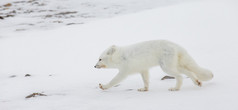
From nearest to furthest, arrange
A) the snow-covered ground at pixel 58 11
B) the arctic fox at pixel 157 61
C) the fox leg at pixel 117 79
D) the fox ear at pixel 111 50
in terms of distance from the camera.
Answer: the arctic fox at pixel 157 61 < the fox leg at pixel 117 79 < the fox ear at pixel 111 50 < the snow-covered ground at pixel 58 11

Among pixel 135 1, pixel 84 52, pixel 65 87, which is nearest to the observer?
pixel 65 87

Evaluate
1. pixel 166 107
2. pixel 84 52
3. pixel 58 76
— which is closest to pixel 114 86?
pixel 58 76

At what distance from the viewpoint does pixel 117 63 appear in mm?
5055

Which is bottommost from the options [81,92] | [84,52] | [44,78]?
[81,92]

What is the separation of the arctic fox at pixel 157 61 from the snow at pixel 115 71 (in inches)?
7.4

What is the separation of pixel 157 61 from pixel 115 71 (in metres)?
1.95

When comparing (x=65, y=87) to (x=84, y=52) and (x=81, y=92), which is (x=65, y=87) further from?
(x=84, y=52)

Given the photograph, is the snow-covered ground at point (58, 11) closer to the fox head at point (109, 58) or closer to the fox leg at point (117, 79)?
the fox head at point (109, 58)

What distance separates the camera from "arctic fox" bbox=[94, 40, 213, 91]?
4484 millimetres

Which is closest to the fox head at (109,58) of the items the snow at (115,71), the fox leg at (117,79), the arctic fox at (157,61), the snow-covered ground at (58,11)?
the arctic fox at (157,61)

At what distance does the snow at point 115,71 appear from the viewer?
3.88 m

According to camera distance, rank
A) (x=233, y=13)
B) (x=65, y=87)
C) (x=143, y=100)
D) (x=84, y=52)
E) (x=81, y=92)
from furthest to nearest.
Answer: (x=233, y=13) → (x=84, y=52) → (x=65, y=87) → (x=81, y=92) → (x=143, y=100)

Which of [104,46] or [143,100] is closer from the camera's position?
[143,100]

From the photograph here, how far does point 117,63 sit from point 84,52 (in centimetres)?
299
